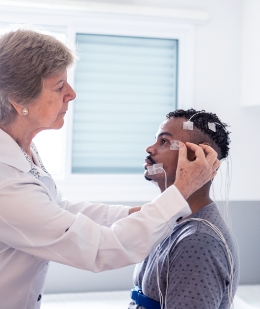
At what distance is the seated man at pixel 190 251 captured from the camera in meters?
1.16

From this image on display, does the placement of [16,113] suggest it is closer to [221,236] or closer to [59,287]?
[221,236]

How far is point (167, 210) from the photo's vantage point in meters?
1.22

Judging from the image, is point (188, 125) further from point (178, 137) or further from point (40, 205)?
point (40, 205)

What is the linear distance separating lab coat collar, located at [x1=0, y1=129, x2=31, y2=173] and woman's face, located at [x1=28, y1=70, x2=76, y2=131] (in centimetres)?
8

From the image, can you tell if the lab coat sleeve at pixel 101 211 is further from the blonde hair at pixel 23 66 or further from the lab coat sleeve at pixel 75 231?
the blonde hair at pixel 23 66

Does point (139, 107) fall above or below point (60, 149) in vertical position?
above

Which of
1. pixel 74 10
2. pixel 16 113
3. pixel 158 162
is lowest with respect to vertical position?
pixel 158 162

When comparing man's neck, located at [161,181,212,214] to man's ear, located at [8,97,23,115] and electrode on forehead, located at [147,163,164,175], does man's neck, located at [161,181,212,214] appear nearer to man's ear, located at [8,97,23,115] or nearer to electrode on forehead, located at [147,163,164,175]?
electrode on forehead, located at [147,163,164,175]

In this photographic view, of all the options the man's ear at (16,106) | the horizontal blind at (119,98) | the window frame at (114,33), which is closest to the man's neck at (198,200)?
the man's ear at (16,106)

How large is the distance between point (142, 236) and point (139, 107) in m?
1.80

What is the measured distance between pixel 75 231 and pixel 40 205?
0.37 ft

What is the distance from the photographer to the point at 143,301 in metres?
1.33

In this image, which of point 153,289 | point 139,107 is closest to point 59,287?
point 139,107

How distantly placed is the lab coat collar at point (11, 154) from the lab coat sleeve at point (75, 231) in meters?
0.06
